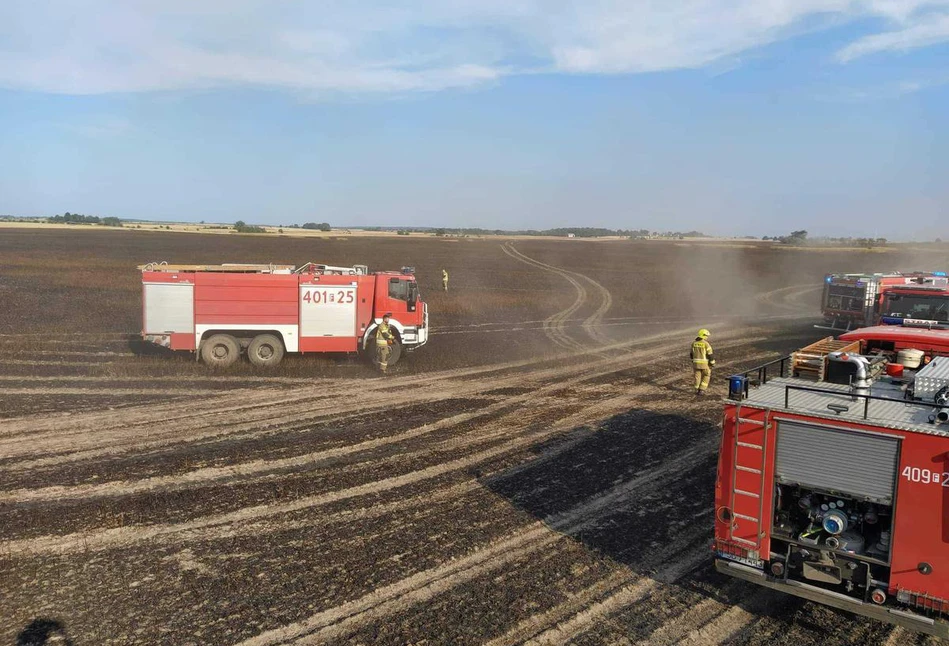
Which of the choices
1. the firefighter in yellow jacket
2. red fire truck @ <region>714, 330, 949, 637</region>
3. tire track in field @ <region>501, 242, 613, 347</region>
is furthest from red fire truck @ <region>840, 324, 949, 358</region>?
tire track in field @ <region>501, 242, 613, 347</region>

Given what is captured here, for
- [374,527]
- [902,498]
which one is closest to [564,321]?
[374,527]

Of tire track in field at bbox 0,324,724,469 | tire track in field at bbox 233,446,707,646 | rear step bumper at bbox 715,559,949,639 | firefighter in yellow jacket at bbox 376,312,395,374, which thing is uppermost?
firefighter in yellow jacket at bbox 376,312,395,374

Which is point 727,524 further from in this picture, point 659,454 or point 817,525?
point 659,454

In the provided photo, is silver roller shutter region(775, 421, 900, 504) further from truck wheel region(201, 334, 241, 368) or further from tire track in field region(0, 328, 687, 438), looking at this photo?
truck wheel region(201, 334, 241, 368)

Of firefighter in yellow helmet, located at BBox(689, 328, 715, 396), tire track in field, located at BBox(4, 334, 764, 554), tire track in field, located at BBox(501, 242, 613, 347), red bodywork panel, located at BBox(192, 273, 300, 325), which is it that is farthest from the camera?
tire track in field, located at BBox(501, 242, 613, 347)

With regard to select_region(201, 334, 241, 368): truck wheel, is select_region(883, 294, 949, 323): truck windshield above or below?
above

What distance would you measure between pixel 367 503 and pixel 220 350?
1087cm

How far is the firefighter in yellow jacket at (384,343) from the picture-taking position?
17.9 m

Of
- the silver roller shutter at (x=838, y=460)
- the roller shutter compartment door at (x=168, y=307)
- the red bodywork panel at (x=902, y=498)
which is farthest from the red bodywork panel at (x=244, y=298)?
the silver roller shutter at (x=838, y=460)

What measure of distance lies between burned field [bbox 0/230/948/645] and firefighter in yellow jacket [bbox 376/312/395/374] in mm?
663

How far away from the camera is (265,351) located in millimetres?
18406

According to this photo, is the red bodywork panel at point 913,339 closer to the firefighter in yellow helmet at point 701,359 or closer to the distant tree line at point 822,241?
the firefighter in yellow helmet at point 701,359

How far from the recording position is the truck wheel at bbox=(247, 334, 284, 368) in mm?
18156

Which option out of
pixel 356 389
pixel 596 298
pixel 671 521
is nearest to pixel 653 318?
pixel 596 298
